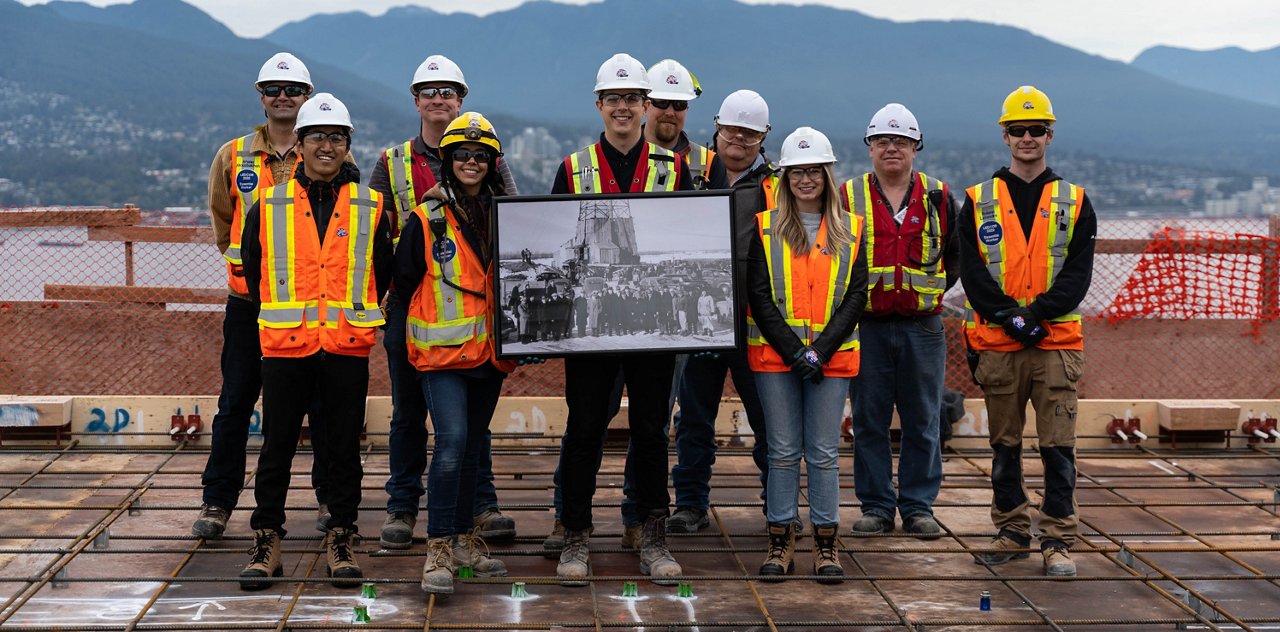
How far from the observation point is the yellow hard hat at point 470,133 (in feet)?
21.5

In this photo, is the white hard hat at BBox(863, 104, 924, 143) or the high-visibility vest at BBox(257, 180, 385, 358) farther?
the white hard hat at BBox(863, 104, 924, 143)

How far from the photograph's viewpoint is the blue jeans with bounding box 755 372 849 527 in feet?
22.7

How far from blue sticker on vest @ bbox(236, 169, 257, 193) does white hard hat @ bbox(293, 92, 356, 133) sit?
2.67 feet

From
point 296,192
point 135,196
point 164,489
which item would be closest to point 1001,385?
point 296,192

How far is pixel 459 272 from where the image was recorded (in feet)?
21.8

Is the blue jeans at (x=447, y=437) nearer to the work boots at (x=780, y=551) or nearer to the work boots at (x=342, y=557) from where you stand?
the work boots at (x=342, y=557)

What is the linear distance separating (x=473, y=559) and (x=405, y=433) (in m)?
0.83

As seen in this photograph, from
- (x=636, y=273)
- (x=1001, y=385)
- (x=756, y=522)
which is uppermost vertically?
(x=636, y=273)

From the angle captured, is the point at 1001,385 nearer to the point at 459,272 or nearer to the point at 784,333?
the point at 784,333

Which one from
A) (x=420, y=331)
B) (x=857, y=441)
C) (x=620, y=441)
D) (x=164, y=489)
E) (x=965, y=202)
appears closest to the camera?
(x=420, y=331)

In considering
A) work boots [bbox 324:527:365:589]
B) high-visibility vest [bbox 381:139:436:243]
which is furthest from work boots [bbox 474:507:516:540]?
high-visibility vest [bbox 381:139:436:243]

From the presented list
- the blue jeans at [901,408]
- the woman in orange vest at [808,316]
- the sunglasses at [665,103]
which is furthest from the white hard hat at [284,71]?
the blue jeans at [901,408]

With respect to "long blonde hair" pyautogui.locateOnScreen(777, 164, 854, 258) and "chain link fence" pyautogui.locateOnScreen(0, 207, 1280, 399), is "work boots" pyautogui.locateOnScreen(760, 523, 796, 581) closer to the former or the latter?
"long blonde hair" pyautogui.locateOnScreen(777, 164, 854, 258)

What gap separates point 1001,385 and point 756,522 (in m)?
1.67
